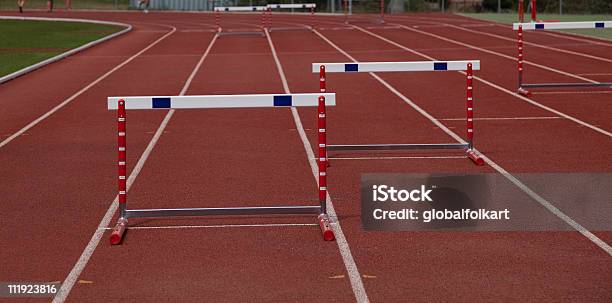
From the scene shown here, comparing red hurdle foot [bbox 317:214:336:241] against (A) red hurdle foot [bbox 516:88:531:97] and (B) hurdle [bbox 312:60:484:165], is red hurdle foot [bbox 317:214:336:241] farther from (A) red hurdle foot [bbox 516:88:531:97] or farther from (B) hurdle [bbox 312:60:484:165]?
(A) red hurdle foot [bbox 516:88:531:97]

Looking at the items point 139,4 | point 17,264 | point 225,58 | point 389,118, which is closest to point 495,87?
point 389,118

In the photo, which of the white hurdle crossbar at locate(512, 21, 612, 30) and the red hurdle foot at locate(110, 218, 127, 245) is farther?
the white hurdle crossbar at locate(512, 21, 612, 30)

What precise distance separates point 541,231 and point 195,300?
324cm

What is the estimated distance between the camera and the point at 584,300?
24.6 ft

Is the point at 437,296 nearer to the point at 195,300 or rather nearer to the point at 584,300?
the point at 584,300

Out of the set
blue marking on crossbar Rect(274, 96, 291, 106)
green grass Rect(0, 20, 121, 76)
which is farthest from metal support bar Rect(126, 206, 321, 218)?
green grass Rect(0, 20, 121, 76)

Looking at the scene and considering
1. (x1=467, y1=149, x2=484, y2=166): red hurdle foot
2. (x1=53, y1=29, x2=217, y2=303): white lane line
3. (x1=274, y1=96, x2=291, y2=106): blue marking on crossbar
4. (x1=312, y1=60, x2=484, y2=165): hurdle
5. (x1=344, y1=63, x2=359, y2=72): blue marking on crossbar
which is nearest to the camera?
(x1=53, y1=29, x2=217, y2=303): white lane line

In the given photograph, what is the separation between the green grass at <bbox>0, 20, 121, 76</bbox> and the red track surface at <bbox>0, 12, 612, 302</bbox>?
12.3 feet

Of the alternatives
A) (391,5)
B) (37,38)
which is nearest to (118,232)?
(37,38)

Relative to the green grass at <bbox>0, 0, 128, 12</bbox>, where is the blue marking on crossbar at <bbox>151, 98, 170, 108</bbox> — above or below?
A: below

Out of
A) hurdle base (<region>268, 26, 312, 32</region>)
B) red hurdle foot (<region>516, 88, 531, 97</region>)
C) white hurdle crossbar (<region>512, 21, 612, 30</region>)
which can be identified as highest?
white hurdle crossbar (<region>512, 21, 612, 30</region>)

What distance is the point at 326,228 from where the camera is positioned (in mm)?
9531

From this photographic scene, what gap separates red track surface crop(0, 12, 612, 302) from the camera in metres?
8.09

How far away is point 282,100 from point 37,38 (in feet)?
104
